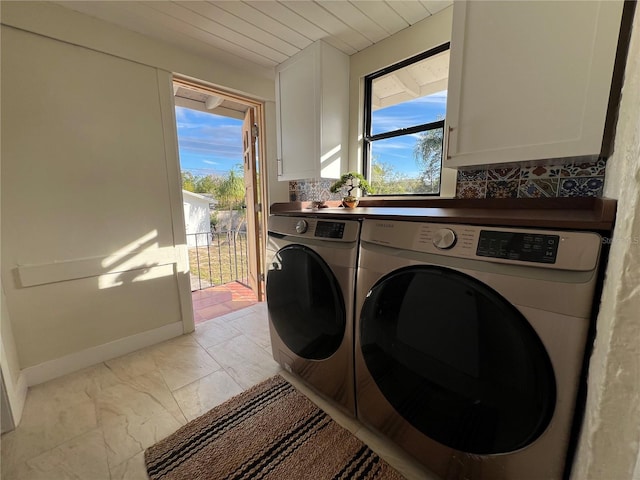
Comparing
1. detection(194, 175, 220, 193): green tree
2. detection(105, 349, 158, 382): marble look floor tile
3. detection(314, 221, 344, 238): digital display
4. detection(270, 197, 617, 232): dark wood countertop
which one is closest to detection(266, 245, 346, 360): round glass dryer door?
detection(314, 221, 344, 238): digital display

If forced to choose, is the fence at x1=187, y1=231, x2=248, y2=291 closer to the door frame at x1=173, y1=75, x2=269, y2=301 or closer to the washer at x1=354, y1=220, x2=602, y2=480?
the door frame at x1=173, y1=75, x2=269, y2=301

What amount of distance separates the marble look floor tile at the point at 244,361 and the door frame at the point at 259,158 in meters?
0.86

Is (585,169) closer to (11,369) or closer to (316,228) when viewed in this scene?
(316,228)

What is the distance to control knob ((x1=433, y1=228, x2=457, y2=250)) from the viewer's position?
76cm

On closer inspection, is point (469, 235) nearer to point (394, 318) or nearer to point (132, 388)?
point (394, 318)

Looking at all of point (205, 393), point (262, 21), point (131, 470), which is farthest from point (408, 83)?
point (131, 470)

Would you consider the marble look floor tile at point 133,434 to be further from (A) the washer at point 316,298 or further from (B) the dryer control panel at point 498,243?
(B) the dryer control panel at point 498,243

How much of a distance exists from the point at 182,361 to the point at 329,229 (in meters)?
1.47

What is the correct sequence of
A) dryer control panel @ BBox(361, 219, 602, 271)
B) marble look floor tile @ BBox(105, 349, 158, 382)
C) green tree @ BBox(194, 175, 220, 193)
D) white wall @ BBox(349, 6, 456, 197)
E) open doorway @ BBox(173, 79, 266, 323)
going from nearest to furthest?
1. dryer control panel @ BBox(361, 219, 602, 271)
2. white wall @ BBox(349, 6, 456, 197)
3. marble look floor tile @ BBox(105, 349, 158, 382)
4. open doorway @ BBox(173, 79, 266, 323)
5. green tree @ BBox(194, 175, 220, 193)

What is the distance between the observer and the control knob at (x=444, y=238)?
2.51 feet

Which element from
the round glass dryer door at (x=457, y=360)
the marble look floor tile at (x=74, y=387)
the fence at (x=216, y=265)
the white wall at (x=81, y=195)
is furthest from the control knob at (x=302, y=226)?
the fence at (x=216, y=265)

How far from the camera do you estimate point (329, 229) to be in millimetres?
1129

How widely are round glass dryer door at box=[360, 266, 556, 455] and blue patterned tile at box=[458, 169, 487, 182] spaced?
92cm

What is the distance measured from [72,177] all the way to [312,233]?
156 cm
